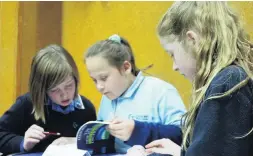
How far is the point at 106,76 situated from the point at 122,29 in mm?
678

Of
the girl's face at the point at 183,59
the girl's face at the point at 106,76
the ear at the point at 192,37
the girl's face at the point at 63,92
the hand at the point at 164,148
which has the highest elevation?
the ear at the point at 192,37

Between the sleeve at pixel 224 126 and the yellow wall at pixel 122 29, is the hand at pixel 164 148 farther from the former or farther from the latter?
the yellow wall at pixel 122 29

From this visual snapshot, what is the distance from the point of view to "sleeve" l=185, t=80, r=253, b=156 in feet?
1.91

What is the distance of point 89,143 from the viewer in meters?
1.05

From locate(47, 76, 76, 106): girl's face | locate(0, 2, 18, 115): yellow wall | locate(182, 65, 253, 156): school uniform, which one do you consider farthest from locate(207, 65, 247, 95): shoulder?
locate(0, 2, 18, 115): yellow wall

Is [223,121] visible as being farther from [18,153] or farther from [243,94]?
[18,153]

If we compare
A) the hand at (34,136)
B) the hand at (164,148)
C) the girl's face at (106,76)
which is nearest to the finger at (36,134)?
the hand at (34,136)

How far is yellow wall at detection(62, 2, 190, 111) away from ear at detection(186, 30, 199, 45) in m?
0.91

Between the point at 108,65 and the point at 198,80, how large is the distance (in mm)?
583

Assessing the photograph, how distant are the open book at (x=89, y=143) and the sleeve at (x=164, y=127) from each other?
0.09 meters

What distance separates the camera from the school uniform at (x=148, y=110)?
3.32 feet

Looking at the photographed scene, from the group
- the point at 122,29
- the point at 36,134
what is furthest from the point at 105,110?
the point at 122,29

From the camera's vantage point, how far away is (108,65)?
3.95ft

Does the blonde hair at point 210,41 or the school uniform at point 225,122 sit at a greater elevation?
the blonde hair at point 210,41
